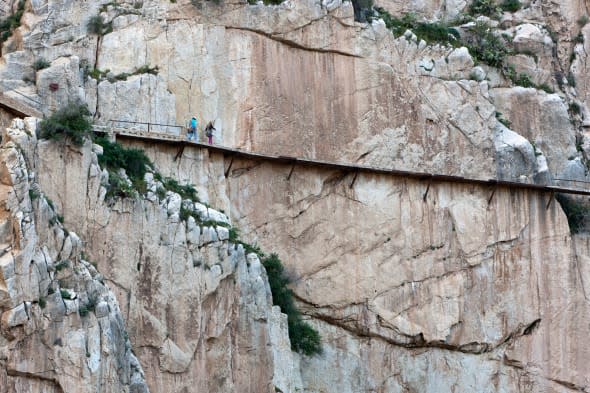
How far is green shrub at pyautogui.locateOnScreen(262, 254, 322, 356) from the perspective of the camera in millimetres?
39156

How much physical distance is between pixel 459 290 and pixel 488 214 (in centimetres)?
222

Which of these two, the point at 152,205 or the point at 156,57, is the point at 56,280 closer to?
the point at 152,205

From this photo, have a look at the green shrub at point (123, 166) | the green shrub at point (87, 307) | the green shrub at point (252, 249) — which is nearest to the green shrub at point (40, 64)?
the green shrub at point (123, 166)

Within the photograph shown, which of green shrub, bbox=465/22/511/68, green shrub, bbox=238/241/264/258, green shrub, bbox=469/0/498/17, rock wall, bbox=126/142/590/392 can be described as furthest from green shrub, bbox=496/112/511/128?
green shrub, bbox=238/241/264/258

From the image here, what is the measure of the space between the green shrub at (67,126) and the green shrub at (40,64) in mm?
3312

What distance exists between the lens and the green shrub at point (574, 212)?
43.8 metres

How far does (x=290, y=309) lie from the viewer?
39.4 metres

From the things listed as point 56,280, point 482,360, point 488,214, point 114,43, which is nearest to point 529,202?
point 488,214

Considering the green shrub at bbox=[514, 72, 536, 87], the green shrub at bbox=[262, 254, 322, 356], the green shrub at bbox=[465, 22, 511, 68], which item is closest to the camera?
the green shrub at bbox=[262, 254, 322, 356]

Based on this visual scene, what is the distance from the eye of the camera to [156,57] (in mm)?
39625

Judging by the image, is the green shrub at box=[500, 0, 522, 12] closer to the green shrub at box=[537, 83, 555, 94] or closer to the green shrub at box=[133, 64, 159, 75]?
the green shrub at box=[537, 83, 555, 94]

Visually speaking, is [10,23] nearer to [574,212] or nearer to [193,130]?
[193,130]

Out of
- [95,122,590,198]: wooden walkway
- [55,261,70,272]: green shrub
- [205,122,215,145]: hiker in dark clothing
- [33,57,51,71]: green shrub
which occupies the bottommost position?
[55,261,70,272]: green shrub

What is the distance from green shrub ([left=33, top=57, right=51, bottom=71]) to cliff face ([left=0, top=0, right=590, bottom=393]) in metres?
0.15
